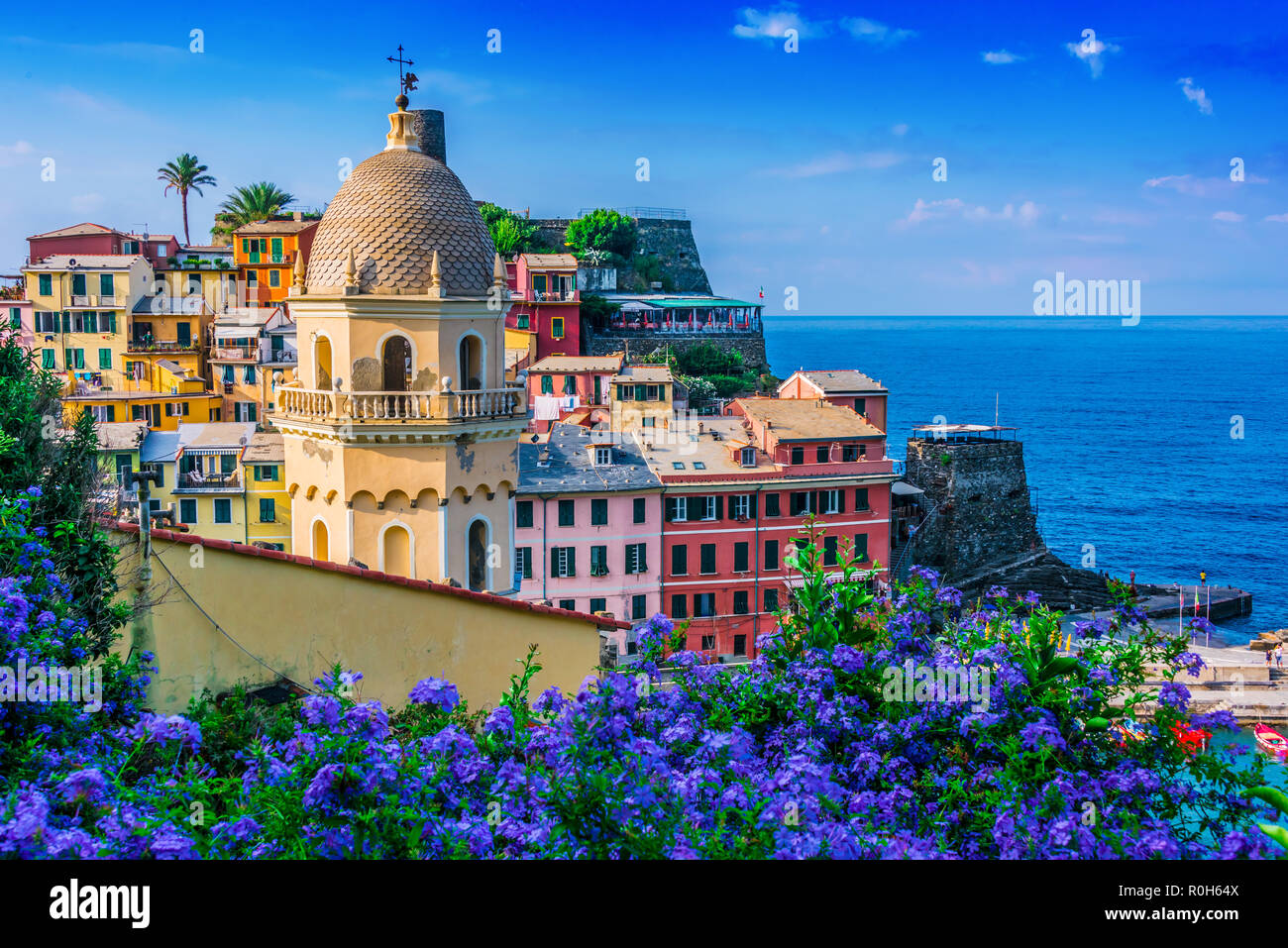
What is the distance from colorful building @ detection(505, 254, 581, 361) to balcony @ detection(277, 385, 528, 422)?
64098mm

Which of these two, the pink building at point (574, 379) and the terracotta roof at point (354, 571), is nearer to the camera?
the terracotta roof at point (354, 571)

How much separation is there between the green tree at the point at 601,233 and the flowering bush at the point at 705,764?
96356 mm

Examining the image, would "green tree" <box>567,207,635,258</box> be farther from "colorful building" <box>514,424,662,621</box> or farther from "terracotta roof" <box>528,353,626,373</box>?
"colorful building" <box>514,424,662,621</box>

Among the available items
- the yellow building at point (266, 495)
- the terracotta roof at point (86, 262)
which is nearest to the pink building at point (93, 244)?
the terracotta roof at point (86, 262)

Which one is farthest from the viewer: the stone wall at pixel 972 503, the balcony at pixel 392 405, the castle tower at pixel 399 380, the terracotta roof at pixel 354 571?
the stone wall at pixel 972 503

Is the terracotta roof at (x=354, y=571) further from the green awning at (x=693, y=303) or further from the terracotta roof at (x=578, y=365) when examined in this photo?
the green awning at (x=693, y=303)

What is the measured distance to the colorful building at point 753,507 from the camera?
49.7 meters

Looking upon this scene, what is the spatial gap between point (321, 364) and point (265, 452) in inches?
1298

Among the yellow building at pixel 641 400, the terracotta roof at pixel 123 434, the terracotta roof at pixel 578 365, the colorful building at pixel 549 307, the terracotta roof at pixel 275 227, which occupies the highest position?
the terracotta roof at pixel 275 227

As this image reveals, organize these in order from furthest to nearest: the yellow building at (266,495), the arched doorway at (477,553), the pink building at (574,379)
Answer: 1. the pink building at (574,379)
2. the yellow building at (266,495)
3. the arched doorway at (477,553)

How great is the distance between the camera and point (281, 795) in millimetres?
7570

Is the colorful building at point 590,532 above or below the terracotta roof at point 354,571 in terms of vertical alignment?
below
